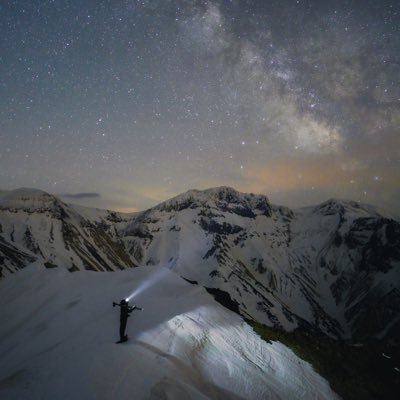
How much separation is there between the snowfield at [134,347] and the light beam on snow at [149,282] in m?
0.07

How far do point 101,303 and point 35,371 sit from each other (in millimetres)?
8290

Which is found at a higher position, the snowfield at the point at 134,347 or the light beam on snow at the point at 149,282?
the light beam on snow at the point at 149,282

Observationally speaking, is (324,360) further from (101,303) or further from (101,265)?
(101,265)

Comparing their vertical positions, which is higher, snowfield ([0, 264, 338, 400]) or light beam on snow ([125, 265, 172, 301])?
light beam on snow ([125, 265, 172, 301])

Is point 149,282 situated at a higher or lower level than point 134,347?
higher

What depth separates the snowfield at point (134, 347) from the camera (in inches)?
389

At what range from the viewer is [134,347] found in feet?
39.0

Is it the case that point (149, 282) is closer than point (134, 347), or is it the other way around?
point (134, 347)

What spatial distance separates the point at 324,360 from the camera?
74.2 feet

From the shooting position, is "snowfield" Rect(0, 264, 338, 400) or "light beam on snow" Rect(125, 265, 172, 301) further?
"light beam on snow" Rect(125, 265, 172, 301)

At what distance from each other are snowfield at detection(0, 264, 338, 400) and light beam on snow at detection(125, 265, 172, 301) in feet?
0.22

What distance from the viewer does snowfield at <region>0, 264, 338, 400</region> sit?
A: 988 cm

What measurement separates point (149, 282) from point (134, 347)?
10.8 meters

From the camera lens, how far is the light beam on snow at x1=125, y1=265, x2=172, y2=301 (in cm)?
2039
